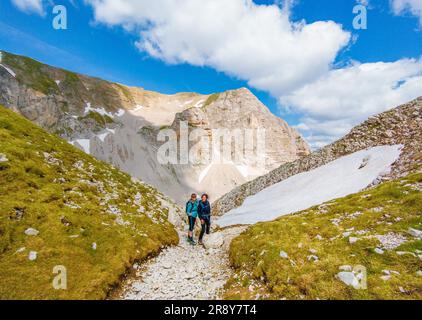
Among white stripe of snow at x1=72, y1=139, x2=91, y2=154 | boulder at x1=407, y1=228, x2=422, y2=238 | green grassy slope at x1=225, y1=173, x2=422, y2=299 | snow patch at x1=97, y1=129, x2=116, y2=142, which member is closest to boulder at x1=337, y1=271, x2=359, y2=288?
green grassy slope at x1=225, y1=173, x2=422, y2=299

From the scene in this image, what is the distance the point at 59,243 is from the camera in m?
12.5

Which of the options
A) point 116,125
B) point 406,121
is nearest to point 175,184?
point 116,125

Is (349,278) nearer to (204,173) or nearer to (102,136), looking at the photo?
(204,173)

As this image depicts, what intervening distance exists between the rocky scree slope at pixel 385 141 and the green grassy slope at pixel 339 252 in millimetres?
10104

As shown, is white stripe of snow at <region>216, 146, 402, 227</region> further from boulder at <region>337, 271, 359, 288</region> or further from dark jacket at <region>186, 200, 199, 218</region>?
boulder at <region>337, 271, 359, 288</region>

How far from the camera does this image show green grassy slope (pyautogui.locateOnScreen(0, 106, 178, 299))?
10.6 meters

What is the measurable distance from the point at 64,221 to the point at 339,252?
51.8 ft

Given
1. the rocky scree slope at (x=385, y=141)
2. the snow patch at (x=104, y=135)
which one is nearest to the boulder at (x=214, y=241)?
the rocky scree slope at (x=385, y=141)

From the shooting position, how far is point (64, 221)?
561 inches

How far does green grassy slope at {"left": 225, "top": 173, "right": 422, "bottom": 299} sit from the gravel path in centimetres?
108

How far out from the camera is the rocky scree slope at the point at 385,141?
1021 inches

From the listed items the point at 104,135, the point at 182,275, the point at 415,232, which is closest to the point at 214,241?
the point at 182,275

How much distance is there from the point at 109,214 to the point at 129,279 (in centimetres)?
624

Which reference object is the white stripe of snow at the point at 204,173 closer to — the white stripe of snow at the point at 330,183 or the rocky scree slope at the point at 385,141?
the rocky scree slope at the point at 385,141
